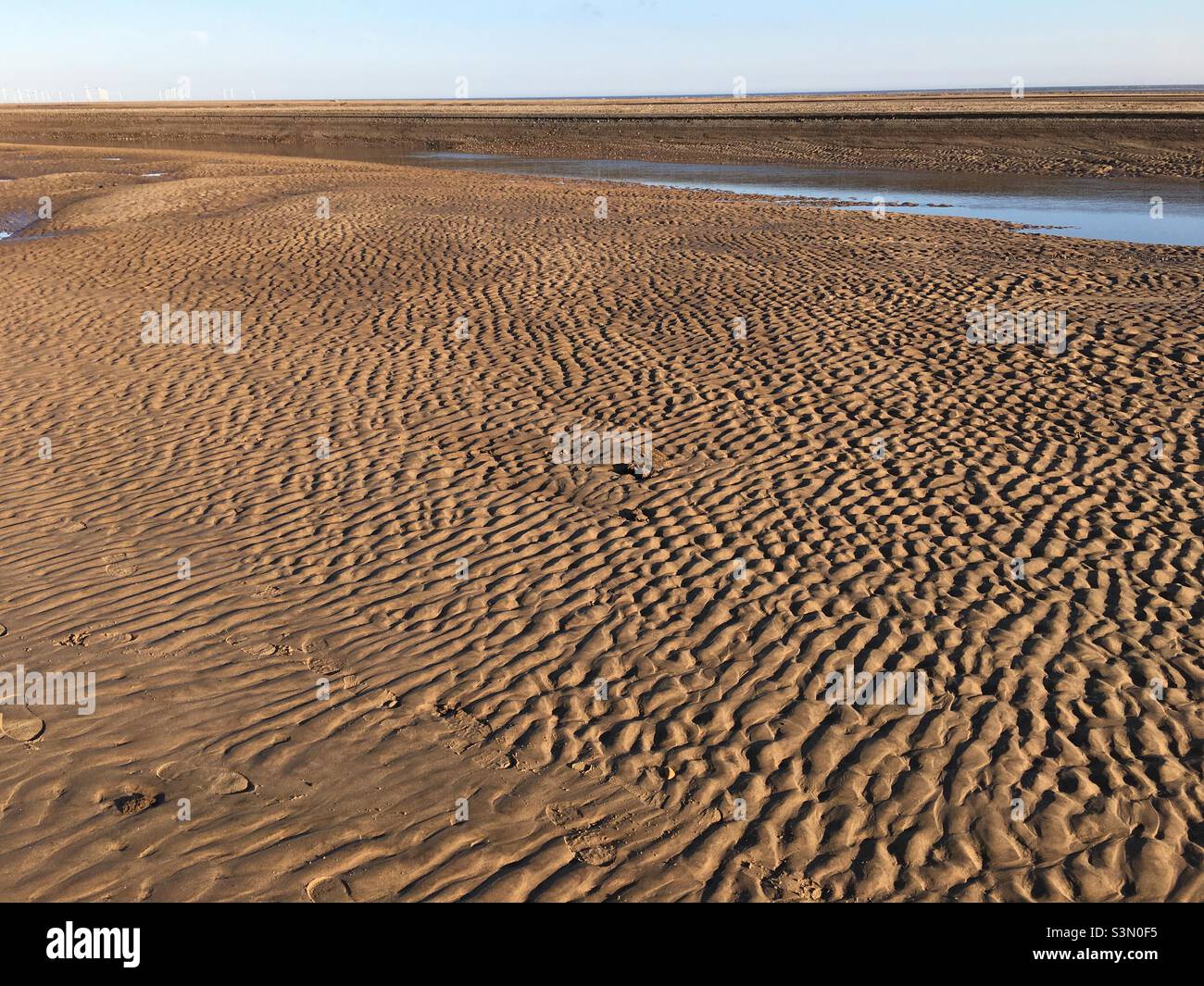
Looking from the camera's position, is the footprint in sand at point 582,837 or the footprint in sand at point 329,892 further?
the footprint in sand at point 582,837

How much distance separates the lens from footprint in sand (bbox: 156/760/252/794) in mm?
5168

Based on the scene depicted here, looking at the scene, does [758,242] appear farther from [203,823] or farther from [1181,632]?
[203,823]

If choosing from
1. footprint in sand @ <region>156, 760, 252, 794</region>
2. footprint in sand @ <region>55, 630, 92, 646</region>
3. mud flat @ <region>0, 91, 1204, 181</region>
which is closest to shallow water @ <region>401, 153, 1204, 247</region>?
mud flat @ <region>0, 91, 1204, 181</region>

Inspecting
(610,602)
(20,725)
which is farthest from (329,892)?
(610,602)

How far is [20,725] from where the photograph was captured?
568 cm

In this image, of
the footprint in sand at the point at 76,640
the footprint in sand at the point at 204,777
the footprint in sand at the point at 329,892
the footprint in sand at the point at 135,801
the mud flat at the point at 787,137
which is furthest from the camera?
the mud flat at the point at 787,137

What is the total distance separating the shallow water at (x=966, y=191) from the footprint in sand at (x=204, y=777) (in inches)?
858

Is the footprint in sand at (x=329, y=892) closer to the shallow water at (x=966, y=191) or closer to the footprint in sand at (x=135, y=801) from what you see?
the footprint in sand at (x=135, y=801)

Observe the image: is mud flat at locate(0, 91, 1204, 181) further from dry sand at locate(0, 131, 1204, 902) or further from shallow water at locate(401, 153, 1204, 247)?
Answer: dry sand at locate(0, 131, 1204, 902)

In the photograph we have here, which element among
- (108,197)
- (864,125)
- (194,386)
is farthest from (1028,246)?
(864,125)

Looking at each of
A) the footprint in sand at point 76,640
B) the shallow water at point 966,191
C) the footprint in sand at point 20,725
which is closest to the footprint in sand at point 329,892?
the footprint in sand at point 20,725

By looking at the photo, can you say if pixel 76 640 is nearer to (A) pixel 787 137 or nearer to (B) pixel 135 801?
(B) pixel 135 801

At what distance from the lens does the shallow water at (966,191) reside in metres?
23.4

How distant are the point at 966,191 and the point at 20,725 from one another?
3258 cm
